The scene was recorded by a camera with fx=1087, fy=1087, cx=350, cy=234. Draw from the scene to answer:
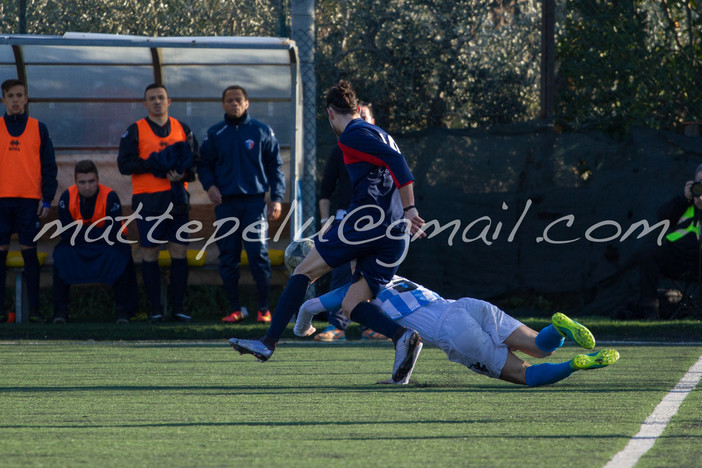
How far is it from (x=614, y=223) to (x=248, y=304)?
4.29 meters

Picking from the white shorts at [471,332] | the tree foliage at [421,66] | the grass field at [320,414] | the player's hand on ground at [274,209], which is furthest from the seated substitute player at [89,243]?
the white shorts at [471,332]

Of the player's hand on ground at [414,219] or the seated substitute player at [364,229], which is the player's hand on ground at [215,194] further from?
the player's hand on ground at [414,219]

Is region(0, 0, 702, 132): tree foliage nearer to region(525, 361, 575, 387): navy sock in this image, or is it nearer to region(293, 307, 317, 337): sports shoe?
region(293, 307, 317, 337): sports shoe

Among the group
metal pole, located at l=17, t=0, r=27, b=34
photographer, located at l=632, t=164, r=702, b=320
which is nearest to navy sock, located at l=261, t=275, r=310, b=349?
photographer, located at l=632, t=164, r=702, b=320

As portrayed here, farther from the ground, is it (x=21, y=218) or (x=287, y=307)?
(x=287, y=307)

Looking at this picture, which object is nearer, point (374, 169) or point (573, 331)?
point (573, 331)

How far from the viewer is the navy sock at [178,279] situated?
10.9 meters

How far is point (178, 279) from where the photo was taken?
1087 cm

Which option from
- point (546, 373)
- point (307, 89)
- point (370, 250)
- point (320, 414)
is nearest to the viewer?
point (320, 414)

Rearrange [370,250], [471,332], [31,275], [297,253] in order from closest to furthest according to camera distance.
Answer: [471,332]
[370,250]
[297,253]
[31,275]

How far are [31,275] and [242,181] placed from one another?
2.35 m

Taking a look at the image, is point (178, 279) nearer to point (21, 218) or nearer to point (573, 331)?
point (21, 218)

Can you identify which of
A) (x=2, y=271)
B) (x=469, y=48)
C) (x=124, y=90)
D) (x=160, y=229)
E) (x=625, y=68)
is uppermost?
(x=469, y=48)

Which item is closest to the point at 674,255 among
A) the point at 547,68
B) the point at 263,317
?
the point at 547,68
